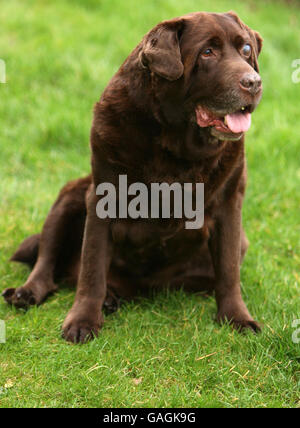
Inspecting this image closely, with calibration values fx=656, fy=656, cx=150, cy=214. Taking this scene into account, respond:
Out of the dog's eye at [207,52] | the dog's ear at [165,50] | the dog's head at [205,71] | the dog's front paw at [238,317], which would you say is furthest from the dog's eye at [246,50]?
the dog's front paw at [238,317]

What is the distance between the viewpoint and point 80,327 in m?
3.09

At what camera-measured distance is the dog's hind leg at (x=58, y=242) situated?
3562 millimetres

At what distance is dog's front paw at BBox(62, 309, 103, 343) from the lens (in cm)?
306

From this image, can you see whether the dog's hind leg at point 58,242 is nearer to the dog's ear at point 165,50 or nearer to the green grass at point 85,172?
the green grass at point 85,172

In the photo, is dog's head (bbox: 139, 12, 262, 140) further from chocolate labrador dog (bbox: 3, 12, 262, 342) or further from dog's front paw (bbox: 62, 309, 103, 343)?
dog's front paw (bbox: 62, 309, 103, 343)

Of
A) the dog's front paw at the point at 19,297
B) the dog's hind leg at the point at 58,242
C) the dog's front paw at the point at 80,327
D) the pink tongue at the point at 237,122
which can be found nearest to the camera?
the pink tongue at the point at 237,122

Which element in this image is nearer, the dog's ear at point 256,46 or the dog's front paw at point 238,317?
the dog's ear at point 256,46

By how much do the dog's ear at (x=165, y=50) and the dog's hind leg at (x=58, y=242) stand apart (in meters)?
1.10

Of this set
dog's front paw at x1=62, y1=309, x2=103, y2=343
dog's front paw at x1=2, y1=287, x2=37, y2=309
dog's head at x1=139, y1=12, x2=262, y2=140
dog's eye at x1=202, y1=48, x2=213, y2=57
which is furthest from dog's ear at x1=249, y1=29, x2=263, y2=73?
dog's front paw at x1=2, y1=287, x2=37, y2=309

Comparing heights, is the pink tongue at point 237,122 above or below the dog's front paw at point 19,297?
above

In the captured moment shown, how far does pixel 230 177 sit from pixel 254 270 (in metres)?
0.83

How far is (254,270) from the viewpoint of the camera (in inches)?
150

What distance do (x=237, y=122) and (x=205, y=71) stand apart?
26cm

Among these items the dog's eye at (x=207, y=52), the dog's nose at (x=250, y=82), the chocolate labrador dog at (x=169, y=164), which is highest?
the dog's eye at (x=207, y=52)
